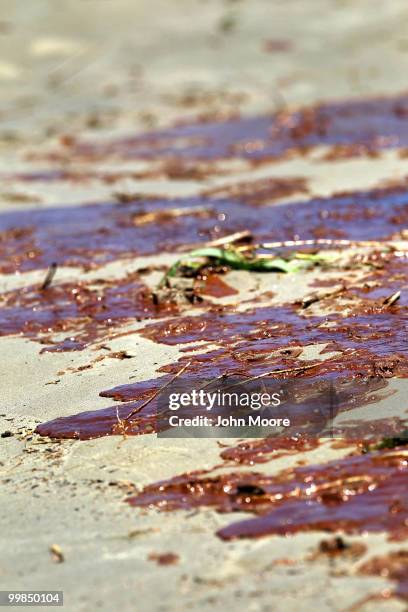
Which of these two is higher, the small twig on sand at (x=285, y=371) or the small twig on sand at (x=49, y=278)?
the small twig on sand at (x=49, y=278)

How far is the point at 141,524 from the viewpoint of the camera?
6.83 feet

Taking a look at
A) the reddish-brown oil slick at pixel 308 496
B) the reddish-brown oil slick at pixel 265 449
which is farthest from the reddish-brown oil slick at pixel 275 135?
the reddish-brown oil slick at pixel 308 496

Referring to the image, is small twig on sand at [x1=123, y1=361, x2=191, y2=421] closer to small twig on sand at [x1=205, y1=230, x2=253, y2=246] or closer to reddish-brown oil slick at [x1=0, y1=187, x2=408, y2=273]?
small twig on sand at [x1=205, y1=230, x2=253, y2=246]

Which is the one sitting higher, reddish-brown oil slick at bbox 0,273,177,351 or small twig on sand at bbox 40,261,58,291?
small twig on sand at bbox 40,261,58,291

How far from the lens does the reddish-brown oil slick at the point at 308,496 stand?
6.55ft

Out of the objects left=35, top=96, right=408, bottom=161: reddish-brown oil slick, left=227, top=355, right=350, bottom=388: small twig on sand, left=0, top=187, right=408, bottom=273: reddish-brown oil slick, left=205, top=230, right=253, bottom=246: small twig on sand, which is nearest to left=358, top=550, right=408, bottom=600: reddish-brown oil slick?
left=227, top=355, right=350, bottom=388: small twig on sand

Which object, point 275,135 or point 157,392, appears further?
point 275,135

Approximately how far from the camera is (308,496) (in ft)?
6.91

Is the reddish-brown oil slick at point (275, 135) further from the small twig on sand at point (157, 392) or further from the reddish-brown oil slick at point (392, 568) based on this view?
the reddish-brown oil slick at point (392, 568)

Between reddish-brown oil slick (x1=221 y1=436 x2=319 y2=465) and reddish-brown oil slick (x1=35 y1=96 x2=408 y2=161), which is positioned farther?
reddish-brown oil slick (x1=35 y1=96 x2=408 y2=161)

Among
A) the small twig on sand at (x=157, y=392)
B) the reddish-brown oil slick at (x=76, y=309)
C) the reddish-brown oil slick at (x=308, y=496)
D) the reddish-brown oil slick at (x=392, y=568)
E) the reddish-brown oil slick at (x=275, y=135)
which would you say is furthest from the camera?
the reddish-brown oil slick at (x=275, y=135)

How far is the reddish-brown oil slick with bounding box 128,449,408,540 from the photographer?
2.00 meters

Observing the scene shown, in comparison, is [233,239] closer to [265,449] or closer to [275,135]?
[265,449]

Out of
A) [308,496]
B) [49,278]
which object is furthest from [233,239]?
[308,496]
